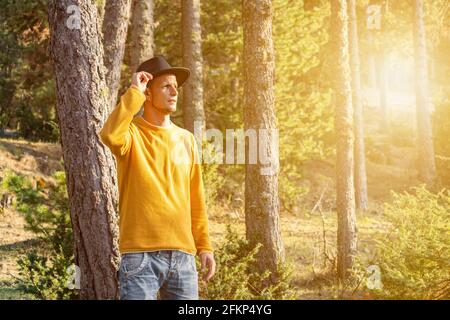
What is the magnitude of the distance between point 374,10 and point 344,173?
11.9m

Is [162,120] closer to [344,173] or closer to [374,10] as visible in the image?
[344,173]

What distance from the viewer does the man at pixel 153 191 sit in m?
3.62

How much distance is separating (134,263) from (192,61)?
11.4 meters

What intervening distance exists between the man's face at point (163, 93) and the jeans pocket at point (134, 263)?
1.02 meters

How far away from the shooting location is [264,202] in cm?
803

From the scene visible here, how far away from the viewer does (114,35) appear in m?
8.27

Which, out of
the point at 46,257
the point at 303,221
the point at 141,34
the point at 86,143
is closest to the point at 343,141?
the point at 141,34

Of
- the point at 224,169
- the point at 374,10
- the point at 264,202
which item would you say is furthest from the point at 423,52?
the point at 264,202

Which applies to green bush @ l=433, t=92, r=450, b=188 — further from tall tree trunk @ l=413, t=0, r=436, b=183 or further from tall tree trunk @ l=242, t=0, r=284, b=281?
tall tree trunk @ l=242, t=0, r=284, b=281

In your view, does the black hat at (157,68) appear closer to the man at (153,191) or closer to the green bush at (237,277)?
the man at (153,191)

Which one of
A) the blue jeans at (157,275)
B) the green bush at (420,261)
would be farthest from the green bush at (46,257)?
the green bush at (420,261)

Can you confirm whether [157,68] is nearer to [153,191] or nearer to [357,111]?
[153,191]

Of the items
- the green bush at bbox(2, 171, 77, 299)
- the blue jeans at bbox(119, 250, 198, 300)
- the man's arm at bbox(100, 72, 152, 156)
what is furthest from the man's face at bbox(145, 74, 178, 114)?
the green bush at bbox(2, 171, 77, 299)

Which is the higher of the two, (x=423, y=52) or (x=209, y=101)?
(x=423, y=52)
